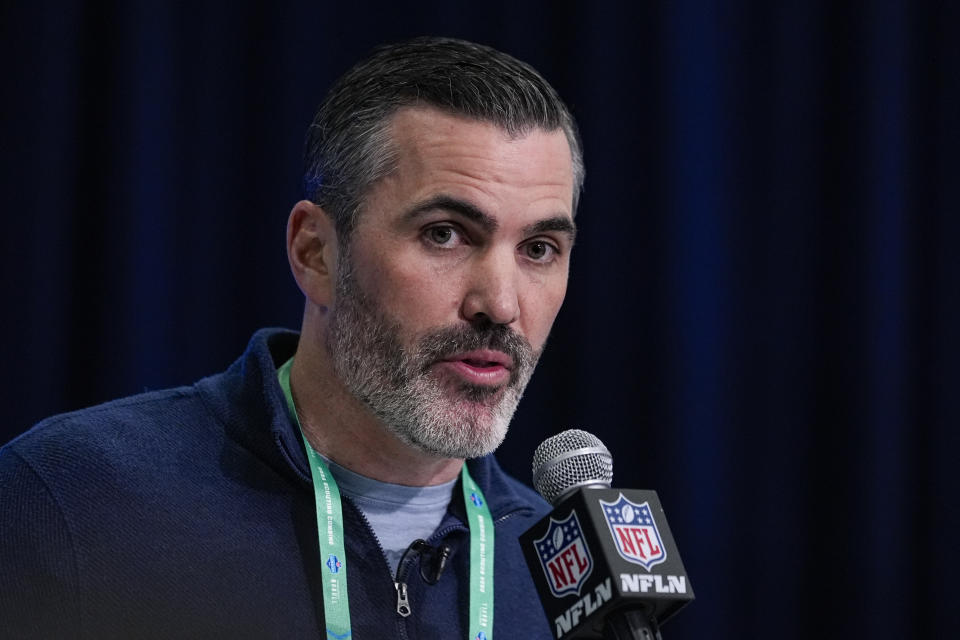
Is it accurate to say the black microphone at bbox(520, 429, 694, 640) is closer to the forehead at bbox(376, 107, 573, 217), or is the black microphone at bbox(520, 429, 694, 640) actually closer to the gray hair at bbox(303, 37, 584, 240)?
the forehead at bbox(376, 107, 573, 217)

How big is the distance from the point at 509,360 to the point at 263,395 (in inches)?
15.1

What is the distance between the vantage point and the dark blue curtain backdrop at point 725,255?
2713mm

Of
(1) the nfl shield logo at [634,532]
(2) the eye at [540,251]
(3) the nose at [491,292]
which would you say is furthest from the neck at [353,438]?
(1) the nfl shield logo at [634,532]

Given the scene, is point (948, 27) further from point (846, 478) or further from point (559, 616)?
point (559, 616)

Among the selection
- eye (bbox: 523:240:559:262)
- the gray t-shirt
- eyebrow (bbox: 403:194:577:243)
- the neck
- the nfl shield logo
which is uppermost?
eyebrow (bbox: 403:194:577:243)

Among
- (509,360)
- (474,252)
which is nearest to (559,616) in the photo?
(509,360)

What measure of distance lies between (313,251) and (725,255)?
4.42ft

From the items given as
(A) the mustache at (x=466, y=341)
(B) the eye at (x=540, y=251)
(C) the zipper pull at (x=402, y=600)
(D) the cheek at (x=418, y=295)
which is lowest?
(C) the zipper pull at (x=402, y=600)

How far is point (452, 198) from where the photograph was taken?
1694mm

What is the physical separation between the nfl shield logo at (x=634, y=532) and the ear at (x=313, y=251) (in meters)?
0.68

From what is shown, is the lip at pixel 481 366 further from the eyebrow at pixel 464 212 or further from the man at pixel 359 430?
the eyebrow at pixel 464 212

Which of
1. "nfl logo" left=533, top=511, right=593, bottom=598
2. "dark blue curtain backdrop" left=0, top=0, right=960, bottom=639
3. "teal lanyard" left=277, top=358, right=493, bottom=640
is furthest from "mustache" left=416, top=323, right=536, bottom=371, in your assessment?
"dark blue curtain backdrop" left=0, top=0, right=960, bottom=639

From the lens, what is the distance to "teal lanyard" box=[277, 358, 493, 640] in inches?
63.7

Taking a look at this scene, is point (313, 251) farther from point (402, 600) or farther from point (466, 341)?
point (402, 600)
